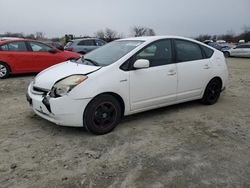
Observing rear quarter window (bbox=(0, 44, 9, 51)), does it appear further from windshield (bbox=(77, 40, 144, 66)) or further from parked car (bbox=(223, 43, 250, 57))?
parked car (bbox=(223, 43, 250, 57))

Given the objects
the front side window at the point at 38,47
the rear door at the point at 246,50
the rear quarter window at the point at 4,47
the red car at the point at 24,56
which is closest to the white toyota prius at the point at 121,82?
the red car at the point at 24,56

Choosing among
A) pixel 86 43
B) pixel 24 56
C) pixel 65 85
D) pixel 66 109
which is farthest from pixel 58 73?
pixel 86 43

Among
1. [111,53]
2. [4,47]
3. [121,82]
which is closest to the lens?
[121,82]

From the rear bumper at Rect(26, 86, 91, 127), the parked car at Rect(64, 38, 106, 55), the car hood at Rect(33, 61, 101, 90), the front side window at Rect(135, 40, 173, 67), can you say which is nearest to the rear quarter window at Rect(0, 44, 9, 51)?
the car hood at Rect(33, 61, 101, 90)

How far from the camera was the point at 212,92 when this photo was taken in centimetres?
601

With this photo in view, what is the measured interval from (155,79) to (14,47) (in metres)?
6.39

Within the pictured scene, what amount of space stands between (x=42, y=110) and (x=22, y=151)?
2.46 ft

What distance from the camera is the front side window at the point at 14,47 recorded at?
9.25 m

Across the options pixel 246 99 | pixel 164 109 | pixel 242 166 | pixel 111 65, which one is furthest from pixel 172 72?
pixel 246 99

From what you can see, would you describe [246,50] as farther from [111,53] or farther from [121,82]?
[121,82]

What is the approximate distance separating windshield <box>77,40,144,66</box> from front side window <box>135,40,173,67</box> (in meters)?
0.20

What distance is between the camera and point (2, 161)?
3.46m

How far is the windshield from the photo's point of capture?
466cm

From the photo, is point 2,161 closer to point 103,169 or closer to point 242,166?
point 103,169
